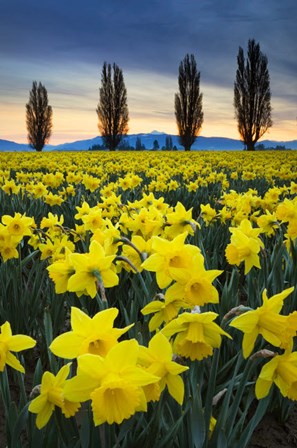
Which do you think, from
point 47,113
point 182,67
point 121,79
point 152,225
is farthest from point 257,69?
point 152,225

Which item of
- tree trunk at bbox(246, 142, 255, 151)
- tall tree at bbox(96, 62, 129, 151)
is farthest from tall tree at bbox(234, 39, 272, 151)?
tall tree at bbox(96, 62, 129, 151)

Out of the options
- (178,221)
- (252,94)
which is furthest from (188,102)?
(178,221)

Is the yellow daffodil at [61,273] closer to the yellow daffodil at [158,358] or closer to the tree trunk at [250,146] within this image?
the yellow daffodil at [158,358]

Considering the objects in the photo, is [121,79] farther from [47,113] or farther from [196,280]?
[196,280]

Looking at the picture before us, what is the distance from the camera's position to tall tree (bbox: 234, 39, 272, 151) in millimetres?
39656

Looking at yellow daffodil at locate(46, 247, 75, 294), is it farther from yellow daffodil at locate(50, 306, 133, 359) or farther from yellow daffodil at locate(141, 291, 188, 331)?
yellow daffodil at locate(50, 306, 133, 359)

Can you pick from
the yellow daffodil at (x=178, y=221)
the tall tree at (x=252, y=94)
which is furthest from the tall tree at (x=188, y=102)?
the yellow daffodil at (x=178, y=221)

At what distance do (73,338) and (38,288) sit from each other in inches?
59.4

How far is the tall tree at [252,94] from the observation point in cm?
3966

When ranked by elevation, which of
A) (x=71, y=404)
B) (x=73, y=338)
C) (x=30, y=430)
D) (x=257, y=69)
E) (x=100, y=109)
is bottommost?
(x=30, y=430)

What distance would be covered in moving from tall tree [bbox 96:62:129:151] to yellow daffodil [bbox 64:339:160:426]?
4490 cm

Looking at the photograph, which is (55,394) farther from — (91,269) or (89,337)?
(91,269)

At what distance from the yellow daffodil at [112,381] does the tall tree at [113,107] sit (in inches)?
1768

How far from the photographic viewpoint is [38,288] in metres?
2.25
